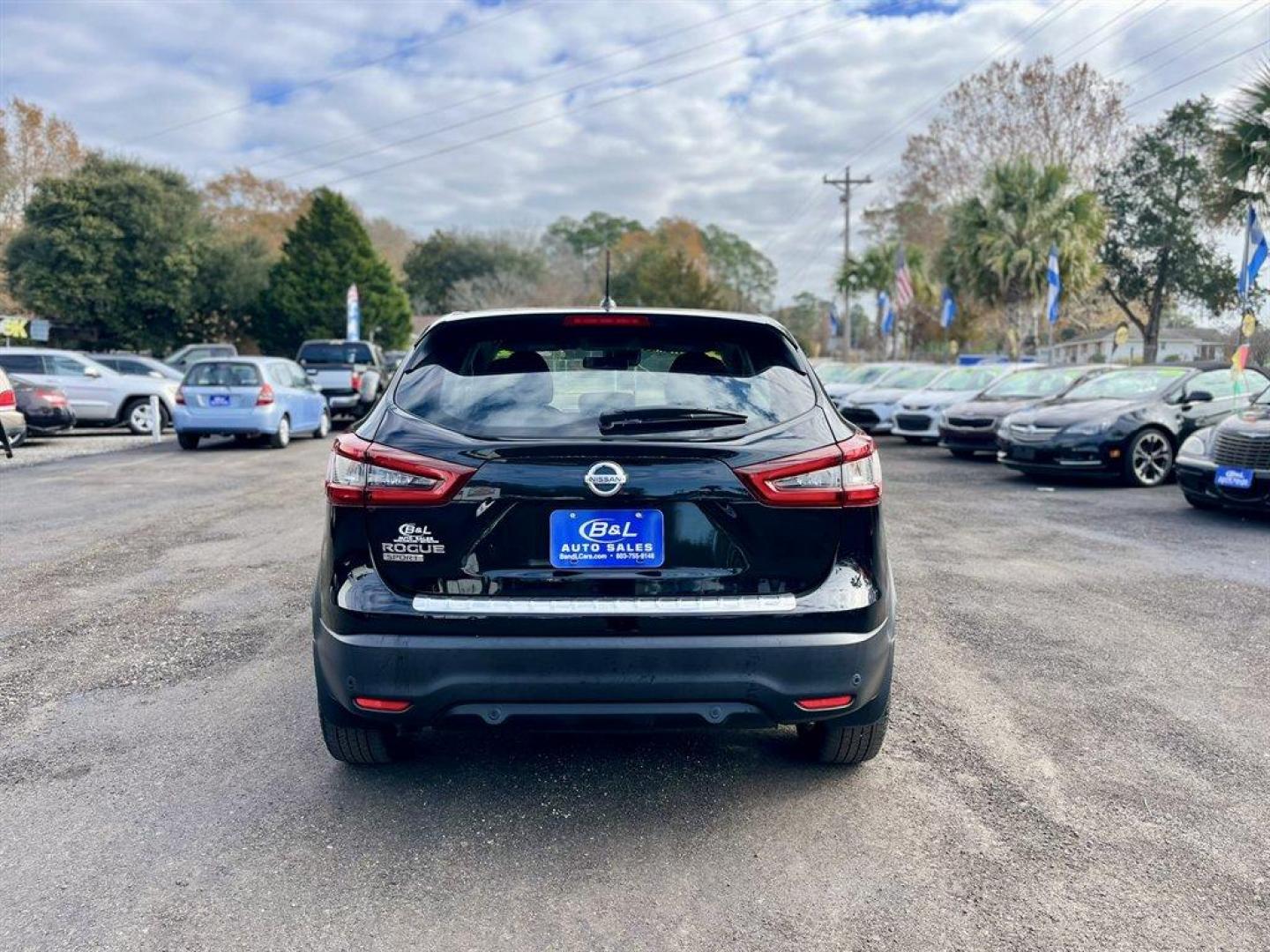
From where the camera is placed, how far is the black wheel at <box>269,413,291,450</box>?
53.9ft

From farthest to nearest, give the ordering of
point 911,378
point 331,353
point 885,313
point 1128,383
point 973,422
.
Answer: point 885,313 < point 331,353 < point 911,378 < point 973,422 < point 1128,383

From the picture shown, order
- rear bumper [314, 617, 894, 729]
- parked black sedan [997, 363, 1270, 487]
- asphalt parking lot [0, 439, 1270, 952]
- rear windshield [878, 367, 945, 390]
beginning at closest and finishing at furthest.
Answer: asphalt parking lot [0, 439, 1270, 952]
rear bumper [314, 617, 894, 729]
parked black sedan [997, 363, 1270, 487]
rear windshield [878, 367, 945, 390]

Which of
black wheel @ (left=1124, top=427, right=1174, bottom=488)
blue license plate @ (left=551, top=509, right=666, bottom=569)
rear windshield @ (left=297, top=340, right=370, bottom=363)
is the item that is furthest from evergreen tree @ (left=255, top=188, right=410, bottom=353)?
blue license plate @ (left=551, top=509, right=666, bottom=569)

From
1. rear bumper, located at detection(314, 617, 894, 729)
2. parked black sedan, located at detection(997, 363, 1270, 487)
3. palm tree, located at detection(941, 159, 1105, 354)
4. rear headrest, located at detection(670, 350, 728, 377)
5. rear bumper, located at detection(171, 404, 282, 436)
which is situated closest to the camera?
Result: rear bumper, located at detection(314, 617, 894, 729)

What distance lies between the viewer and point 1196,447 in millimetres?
9742

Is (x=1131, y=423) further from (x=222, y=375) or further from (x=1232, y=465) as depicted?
(x=222, y=375)

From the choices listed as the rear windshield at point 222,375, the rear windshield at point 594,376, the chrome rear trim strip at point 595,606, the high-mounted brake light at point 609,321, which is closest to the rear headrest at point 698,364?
the rear windshield at point 594,376

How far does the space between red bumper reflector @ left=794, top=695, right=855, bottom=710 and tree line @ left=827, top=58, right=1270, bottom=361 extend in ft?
102

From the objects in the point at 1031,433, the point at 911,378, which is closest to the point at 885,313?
the point at 911,378

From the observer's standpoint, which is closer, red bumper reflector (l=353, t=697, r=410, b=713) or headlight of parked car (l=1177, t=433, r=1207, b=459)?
red bumper reflector (l=353, t=697, r=410, b=713)

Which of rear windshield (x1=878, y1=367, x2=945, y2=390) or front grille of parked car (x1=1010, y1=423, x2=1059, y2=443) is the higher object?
rear windshield (x1=878, y1=367, x2=945, y2=390)

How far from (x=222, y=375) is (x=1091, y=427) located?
12949 millimetres

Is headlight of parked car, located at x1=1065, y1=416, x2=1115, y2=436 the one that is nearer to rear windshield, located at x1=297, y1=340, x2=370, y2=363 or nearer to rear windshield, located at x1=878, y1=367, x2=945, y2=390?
rear windshield, located at x1=878, y1=367, x2=945, y2=390

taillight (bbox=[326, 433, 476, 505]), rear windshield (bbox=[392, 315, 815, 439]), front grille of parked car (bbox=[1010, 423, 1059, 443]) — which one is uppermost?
rear windshield (bbox=[392, 315, 815, 439])
